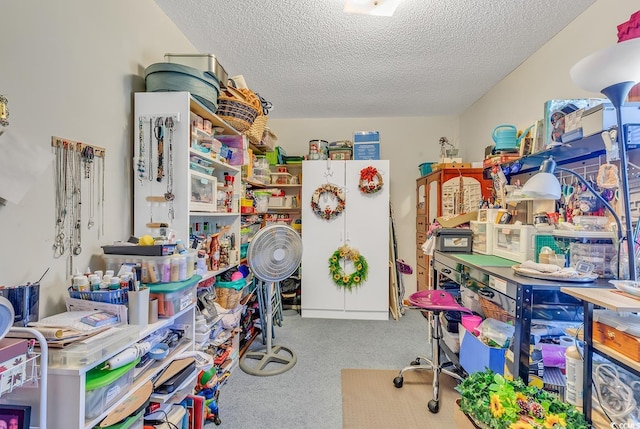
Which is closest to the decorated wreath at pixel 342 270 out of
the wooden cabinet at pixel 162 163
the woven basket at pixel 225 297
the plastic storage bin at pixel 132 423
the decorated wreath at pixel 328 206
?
the decorated wreath at pixel 328 206

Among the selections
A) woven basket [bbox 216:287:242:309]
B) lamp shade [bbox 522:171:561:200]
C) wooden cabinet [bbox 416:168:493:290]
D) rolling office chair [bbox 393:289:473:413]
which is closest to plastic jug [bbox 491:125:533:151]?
wooden cabinet [bbox 416:168:493:290]

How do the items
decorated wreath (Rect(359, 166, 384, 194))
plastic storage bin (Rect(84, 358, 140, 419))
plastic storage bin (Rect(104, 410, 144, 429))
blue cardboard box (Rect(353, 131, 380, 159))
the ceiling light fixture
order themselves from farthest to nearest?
blue cardboard box (Rect(353, 131, 380, 159))
decorated wreath (Rect(359, 166, 384, 194))
the ceiling light fixture
plastic storage bin (Rect(104, 410, 144, 429))
plastic storage bin (Rect(84, 358, 140, 419))

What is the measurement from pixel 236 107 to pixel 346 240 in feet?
6.80

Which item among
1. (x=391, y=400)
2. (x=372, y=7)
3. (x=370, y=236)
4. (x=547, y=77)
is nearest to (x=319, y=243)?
(x=370, y=236)

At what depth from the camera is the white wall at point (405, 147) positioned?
4.27m

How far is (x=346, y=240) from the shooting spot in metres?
3.71

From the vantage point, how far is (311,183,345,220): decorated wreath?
3.69 metres

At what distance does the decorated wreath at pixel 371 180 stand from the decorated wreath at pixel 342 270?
722mm

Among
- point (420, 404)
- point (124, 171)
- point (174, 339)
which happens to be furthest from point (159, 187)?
point (420, 404)

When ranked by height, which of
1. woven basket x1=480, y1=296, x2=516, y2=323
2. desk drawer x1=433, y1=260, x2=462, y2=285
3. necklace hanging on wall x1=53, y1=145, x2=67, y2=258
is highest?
necklace hanging on wall x1=53, y1=145, x2=67, y2=258

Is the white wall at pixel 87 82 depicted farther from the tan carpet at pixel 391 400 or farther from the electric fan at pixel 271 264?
the tan carpet at pixel 391 400

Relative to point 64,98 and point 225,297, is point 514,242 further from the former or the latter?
point 64,98

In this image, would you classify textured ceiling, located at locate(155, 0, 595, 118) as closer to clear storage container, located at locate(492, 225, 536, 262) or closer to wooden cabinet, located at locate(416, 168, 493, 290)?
wooden cabinet, located at locate(416, 168, 493, 290)

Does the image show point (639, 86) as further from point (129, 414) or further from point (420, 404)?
point (129, 414)
